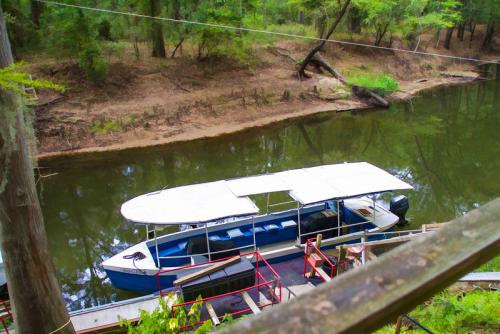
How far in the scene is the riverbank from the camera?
Result: 20.4m

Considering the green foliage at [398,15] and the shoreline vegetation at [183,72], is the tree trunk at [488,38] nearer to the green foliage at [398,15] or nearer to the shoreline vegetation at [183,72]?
the green foliage at [398,15]

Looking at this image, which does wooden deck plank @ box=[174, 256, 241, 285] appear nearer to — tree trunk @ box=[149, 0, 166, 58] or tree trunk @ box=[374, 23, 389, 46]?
tree trunk @ box=[149, 0, 166, 58]

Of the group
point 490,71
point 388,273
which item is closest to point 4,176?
point 388,273

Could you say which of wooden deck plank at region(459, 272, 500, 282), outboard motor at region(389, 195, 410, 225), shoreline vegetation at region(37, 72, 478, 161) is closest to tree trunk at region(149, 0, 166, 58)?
shoreline vegetation at region(37, 72, 478, 161)

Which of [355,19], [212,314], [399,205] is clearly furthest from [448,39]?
[212,314]

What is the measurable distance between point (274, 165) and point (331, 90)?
40.9 ft

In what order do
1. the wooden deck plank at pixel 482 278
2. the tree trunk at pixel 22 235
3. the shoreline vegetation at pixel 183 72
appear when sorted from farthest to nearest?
the shoreline vegetation at pixel 183 72 < the wooden deck plank at pixel 482 278 < the tree trunk at pixel 22 235

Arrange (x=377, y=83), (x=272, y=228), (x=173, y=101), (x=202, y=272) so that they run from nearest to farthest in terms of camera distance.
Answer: (x=202, y=272), (x=272, y=228), (x=173, y=101), (x=377, y=83)

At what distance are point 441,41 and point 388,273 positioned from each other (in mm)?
51549

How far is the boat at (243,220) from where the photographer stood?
938cm

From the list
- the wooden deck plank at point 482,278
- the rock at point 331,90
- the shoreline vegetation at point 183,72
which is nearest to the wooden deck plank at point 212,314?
the wooden deck plank at point 482,278

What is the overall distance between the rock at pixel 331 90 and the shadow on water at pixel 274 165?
2428 millimetres

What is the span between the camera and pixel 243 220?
11312 mm

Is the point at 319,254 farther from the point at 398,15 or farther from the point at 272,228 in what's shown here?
the point at 398,15
